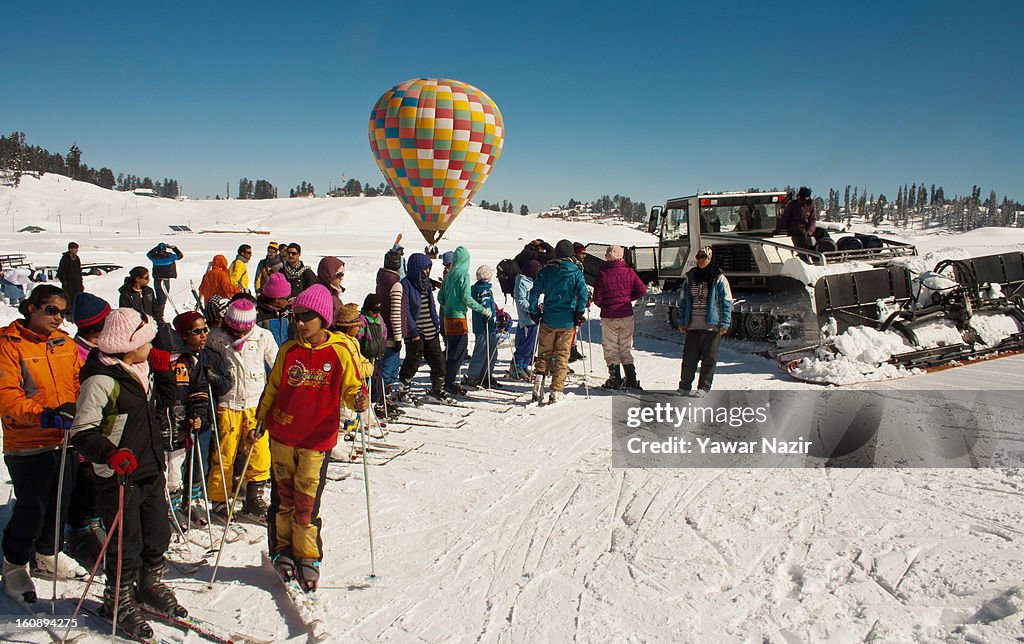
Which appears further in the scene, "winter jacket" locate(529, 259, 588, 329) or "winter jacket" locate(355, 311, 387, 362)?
"winter jacket" locate(529, 259, 588, 329)

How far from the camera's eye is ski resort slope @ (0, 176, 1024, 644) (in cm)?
315

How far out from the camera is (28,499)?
11.2 ft

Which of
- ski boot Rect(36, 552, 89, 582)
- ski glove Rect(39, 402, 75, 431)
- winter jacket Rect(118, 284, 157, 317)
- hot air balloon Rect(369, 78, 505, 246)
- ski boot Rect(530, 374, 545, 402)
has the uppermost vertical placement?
hot air balloon Rect(369, 78, 505, 246)

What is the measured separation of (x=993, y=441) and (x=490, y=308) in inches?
211

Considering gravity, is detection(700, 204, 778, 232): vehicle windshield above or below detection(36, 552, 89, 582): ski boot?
above

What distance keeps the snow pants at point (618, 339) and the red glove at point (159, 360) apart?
16.2 ft

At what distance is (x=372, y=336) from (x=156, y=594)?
3.32 meters

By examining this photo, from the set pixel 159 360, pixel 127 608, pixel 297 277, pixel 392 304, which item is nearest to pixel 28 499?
pixel 127 608

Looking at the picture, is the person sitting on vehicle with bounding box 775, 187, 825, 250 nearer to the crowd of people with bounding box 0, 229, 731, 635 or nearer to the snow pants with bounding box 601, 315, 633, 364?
the snow pants with bounding box 601, 315, 633, 364

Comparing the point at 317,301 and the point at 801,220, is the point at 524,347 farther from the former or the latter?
the point at 801,220

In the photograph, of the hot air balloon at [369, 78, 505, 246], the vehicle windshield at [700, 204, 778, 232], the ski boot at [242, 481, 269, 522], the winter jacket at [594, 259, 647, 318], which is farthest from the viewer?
the hot air balloon at [369, 78, 505, 246]

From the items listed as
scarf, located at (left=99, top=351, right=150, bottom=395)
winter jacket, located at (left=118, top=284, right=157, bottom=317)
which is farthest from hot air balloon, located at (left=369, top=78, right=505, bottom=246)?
scarf, located at (left=99, top=351, right=150, bottom=395)

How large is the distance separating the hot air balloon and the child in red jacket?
10.8 m

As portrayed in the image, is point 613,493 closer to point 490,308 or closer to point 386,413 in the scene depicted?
point 386,413
